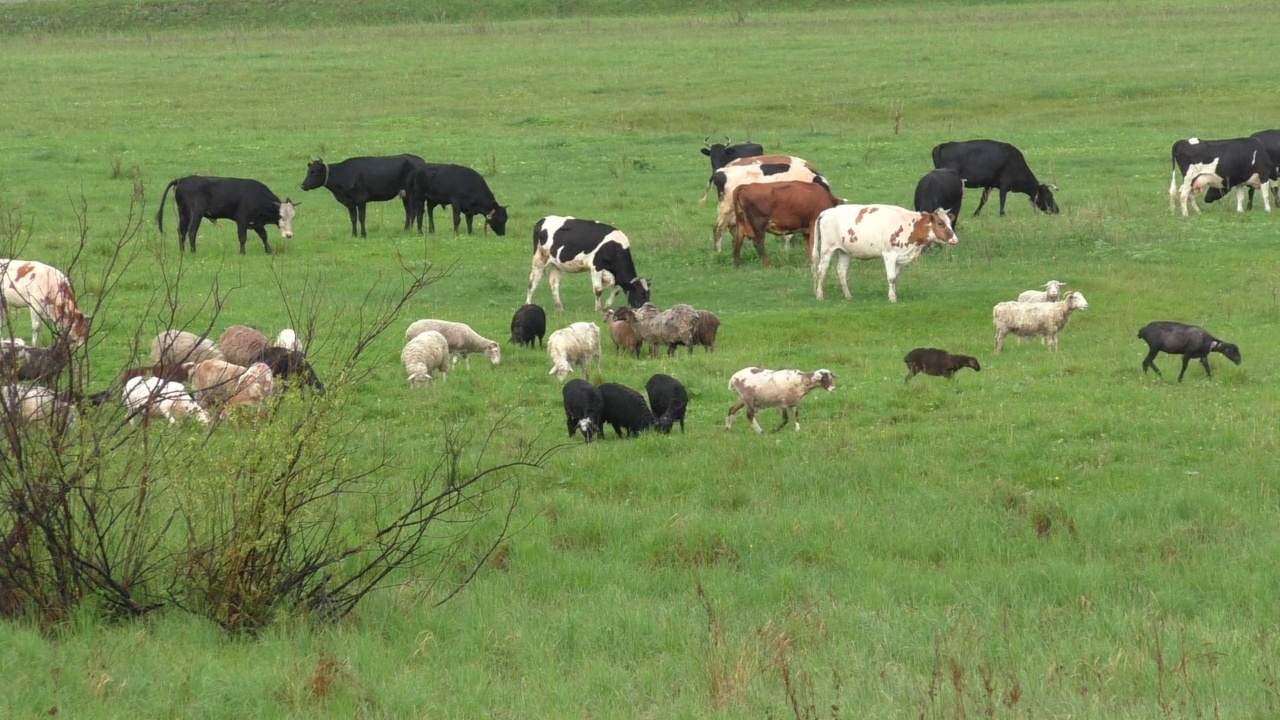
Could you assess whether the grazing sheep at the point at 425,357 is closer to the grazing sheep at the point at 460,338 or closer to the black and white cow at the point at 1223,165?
the grazing sheep at the point at 460,338

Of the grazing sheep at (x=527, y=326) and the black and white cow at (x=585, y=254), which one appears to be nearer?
the grazing sheep at (x=527, y=326)

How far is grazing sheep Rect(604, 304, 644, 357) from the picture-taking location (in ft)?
57.0

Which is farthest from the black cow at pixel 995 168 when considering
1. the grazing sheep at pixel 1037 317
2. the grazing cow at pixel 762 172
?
the grazing sheep at pixel 1037 317

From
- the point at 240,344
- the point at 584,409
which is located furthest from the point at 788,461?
the point at 240,344

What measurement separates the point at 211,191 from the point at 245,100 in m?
24.6

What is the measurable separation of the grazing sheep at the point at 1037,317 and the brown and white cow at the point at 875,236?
10.6 ft

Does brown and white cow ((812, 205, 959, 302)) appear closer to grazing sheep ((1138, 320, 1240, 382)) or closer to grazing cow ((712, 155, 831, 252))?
grazing cow ((712, 155, 831, 252))

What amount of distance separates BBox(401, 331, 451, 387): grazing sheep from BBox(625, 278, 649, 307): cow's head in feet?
14.8

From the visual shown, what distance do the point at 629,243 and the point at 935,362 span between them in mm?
8989

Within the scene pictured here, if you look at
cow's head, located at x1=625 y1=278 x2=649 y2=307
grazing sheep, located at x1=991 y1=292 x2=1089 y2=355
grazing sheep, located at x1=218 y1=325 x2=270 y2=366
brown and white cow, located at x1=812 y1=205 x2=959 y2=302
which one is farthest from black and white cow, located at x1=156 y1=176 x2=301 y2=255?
grazing sheep, located at x1=991 y1=292 x2=1089 y2=355

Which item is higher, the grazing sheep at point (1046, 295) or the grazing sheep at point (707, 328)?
the grazing sheep at point (1046, 295)

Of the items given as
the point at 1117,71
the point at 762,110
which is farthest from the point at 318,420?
the point at 1117,71

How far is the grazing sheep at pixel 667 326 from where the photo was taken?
55.8 ft

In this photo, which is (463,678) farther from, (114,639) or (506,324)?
(506,324)
